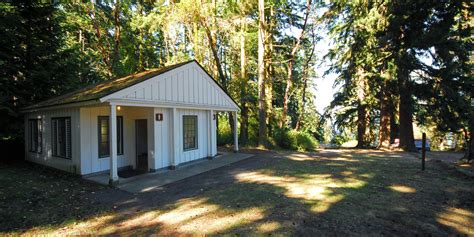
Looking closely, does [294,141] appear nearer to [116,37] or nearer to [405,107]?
[405,107]

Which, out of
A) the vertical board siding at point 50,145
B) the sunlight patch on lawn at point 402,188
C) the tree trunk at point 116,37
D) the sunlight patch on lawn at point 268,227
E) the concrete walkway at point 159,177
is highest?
the tree trunk at point 116,37

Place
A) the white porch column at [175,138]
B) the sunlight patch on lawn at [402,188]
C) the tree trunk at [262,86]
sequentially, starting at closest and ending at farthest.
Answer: the sunlight patch on lawn at [402,188], the white porch column at [175,138], the tree trunk at [262,86]

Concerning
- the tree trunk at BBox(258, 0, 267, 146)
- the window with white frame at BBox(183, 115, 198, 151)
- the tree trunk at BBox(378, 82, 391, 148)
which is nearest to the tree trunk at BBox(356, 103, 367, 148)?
the tree trunk at BBox(378, 82, 391, 148)

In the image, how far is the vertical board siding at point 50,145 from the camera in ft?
27.9

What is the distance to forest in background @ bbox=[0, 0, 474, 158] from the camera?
483 inches

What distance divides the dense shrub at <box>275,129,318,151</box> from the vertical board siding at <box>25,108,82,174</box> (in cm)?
1158

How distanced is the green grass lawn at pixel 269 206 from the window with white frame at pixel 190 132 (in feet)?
9.30

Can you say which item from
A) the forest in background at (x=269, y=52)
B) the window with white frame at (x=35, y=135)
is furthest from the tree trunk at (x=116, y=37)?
the window with white frame at (x=35, y=135)

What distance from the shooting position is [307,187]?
6.63 metres

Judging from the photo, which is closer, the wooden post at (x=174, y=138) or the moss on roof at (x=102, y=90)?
the moss on roof at (x=102, y=90)

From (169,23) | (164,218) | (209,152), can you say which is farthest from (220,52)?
(164,218)

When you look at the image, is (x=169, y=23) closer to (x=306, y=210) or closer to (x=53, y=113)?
(x=53, y=113)

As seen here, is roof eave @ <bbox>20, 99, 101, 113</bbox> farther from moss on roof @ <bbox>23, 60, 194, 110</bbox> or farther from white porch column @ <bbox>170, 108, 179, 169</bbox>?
white porch column @ <bbox>170, 108, 179, 169</bbox>

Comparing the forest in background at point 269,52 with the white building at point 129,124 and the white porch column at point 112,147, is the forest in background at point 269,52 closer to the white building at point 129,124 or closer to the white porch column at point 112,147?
the white building at point 129,124
